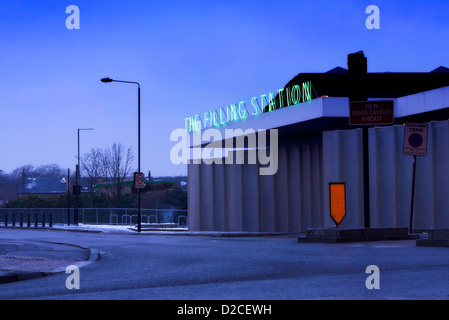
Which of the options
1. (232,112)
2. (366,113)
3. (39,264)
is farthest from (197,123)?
(39,264)

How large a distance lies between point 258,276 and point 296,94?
23.6 m

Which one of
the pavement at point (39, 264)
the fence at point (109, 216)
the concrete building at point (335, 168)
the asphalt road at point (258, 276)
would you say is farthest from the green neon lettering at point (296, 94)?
the fence at point (109, 216)

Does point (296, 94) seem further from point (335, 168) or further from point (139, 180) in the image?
point (139, 180)

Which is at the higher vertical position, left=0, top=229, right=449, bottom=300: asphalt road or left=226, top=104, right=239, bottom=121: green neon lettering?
left=226, top=104, right=239, bottom=121: green neon lettering

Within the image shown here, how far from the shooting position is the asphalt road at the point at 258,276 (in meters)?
8.80

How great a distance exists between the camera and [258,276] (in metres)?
11.5

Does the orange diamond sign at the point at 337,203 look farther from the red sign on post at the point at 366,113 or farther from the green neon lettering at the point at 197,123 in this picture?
the green neon lettering at the point at 197,123

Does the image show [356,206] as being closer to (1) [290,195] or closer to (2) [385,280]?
(1) [290,195]

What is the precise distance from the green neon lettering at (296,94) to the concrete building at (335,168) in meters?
0.35

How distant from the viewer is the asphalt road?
8.80 m

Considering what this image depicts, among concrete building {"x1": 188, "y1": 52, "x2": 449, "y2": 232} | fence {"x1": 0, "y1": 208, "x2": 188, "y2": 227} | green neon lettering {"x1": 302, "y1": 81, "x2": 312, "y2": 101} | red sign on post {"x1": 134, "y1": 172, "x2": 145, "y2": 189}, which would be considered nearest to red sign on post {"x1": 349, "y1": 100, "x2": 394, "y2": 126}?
concrete building {"x1": 188, "y1": 52, "x2": 449, "y2": 232}

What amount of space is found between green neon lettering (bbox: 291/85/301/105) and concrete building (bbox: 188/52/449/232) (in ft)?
1.15

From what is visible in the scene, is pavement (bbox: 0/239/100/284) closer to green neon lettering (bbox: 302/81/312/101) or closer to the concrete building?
the concrete building
